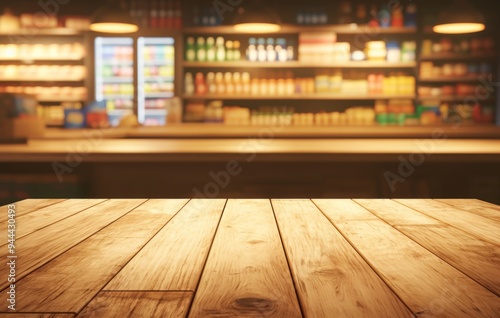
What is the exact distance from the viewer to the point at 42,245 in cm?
111

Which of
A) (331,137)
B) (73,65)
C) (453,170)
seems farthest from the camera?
(73,65)

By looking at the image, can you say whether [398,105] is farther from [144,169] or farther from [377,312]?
[377,312]

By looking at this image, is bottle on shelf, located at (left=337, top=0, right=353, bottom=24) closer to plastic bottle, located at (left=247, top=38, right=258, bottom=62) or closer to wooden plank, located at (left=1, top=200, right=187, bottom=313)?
plastic bottle, located at (left=247, top=38, right=258, bottom=62)

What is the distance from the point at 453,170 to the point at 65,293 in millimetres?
2513

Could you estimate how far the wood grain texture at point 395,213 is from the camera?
4.52ft

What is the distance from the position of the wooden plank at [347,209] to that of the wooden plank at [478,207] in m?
0.31

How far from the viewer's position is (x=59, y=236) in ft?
3.94

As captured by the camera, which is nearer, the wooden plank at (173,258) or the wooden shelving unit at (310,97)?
Result: the wooden plank at (173,258)

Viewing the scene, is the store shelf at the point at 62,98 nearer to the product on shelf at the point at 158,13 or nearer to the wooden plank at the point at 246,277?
the product on shelf at the point at 158,13

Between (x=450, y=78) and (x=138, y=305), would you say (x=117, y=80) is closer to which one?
(x=450, y=78)

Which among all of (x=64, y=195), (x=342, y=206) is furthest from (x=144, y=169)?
(x=342, y=206)

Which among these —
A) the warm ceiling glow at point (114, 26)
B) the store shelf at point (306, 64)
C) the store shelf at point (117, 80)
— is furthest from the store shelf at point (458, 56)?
the store shelf at point (117, 80)

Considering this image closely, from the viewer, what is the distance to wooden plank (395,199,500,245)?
1242mm

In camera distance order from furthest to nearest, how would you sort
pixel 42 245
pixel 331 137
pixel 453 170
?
pixel 331 137, pixel 453 170, pixel 42 245
